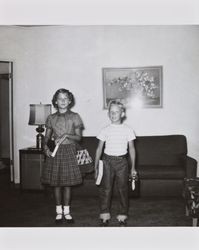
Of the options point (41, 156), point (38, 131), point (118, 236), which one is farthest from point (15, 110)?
point (118, 236)

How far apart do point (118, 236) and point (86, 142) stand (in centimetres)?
282

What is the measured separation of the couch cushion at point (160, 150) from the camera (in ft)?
17.1

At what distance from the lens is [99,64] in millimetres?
5660

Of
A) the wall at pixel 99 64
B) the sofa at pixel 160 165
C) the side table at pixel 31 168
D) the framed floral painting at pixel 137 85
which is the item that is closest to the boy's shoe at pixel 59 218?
the sofa at pixel 160 165

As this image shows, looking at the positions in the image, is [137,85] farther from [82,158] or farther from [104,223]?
[104,223]

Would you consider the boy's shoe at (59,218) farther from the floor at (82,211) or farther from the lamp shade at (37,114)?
the lamp shade at (37,114)

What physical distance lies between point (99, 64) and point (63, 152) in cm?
255

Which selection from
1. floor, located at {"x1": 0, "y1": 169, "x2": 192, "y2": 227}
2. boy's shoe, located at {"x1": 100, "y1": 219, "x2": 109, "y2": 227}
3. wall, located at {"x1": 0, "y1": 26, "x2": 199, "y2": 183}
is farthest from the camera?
wall, located at {"x1": 0, "y1": 26, "x2": 199, "y2": 183}

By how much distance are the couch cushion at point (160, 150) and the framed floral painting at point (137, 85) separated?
653 millimetres

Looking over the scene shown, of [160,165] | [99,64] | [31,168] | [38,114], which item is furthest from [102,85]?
[31,168]

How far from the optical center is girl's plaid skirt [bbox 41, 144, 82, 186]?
11.5ft

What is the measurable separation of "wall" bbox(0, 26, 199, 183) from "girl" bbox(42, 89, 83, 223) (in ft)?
7.10

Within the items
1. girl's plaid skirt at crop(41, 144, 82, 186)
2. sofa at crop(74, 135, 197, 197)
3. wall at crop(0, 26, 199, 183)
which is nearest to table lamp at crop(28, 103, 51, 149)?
wall at crop(0, 26, 199, 183)

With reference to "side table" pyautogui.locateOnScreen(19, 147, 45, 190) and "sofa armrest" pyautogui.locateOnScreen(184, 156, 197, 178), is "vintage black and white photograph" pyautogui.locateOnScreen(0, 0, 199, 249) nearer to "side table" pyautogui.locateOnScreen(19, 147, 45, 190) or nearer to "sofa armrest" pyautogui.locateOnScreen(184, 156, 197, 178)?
"side table" pyautogui.locateOnScreen(19, 147, 45, 190)
